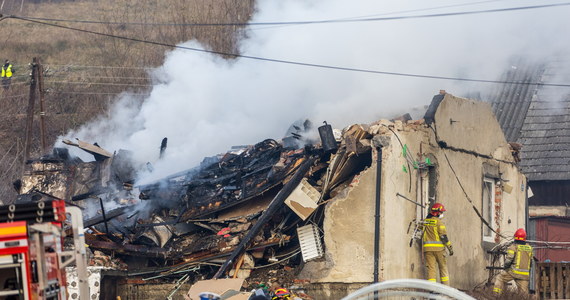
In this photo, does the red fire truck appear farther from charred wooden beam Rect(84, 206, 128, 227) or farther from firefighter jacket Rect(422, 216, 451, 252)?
firefighter jacket Rect(422, 216, 451, 252)

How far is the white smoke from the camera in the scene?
19453mm

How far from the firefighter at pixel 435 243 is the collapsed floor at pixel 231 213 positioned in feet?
5.08

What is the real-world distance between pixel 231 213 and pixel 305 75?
6.67 meters

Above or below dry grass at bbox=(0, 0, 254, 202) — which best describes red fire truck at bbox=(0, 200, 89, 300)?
below

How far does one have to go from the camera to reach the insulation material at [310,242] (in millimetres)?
14156

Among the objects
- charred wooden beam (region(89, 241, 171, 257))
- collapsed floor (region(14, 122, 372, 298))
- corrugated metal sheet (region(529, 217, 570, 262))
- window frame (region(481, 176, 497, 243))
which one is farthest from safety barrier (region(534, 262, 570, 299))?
corrugated metal sheet (region(529, 217, 570, 262))

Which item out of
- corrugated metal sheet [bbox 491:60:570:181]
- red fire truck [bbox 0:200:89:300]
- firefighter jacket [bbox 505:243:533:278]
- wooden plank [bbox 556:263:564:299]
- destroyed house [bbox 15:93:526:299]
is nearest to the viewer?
red fire truck [bbox 0:200:89:300]

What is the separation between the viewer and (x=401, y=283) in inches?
219

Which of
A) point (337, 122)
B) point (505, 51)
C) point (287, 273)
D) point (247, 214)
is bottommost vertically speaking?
point (287, 273)

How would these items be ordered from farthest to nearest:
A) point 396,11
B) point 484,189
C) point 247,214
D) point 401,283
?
point 396,11 → point 484,189 → point 247,214 → point 401,283

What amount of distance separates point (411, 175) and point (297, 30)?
7834 millimetres

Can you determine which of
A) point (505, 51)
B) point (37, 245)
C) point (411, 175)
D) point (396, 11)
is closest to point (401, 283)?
point (37, 245)

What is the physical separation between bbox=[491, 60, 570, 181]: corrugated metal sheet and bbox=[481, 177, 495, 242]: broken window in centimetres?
812

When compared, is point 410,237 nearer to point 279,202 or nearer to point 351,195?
point 351,195
